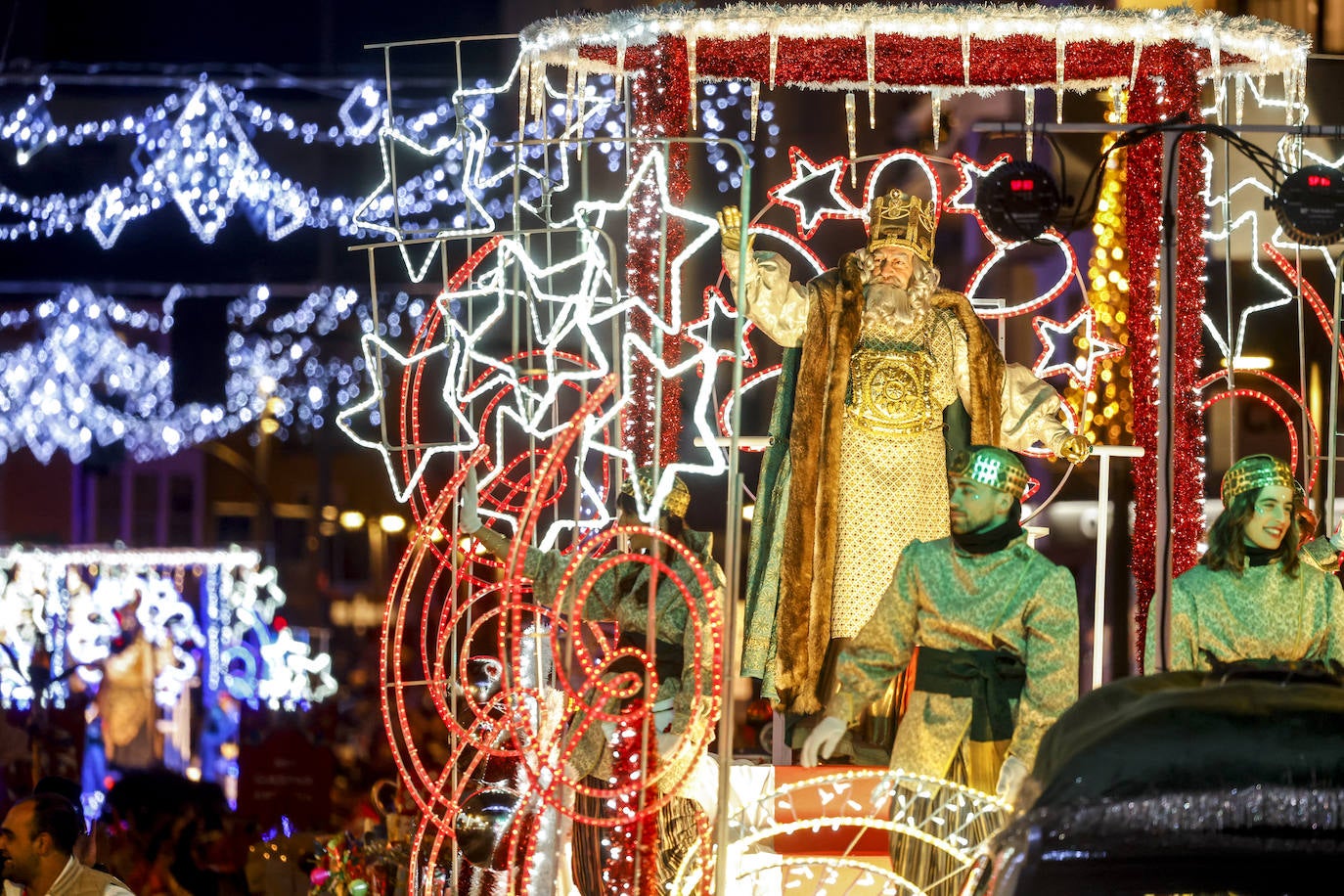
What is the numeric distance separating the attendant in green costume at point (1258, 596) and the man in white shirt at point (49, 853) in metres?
3.28

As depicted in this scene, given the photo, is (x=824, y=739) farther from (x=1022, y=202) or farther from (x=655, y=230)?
(x=655, y=230)

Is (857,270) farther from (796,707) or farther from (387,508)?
(387,508)

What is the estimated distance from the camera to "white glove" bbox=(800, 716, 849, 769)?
595 centimetres

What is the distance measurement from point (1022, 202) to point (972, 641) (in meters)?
1.41

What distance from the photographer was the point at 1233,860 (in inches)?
125

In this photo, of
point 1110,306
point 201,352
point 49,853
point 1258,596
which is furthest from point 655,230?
point 201,352

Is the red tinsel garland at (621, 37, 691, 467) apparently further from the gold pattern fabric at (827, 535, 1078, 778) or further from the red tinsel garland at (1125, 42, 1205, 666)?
the gold pattern fabric at (827, 535, 1078, 778)

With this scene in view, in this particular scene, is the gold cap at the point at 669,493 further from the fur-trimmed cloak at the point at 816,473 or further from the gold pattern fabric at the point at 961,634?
the gold pattern fabric at the point at 961,634

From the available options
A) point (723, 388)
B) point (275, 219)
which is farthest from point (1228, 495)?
point (275, 219)

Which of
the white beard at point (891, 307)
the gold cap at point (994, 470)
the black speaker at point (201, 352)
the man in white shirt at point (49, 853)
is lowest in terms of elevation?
the man in white shirt at point (49, 853)

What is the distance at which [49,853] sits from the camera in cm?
613

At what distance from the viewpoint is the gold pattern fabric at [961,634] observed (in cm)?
578

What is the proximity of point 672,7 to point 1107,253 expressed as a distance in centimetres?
333

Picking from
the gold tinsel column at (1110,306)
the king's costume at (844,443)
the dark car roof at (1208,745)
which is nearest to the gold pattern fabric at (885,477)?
the king's costume at (844,443)
